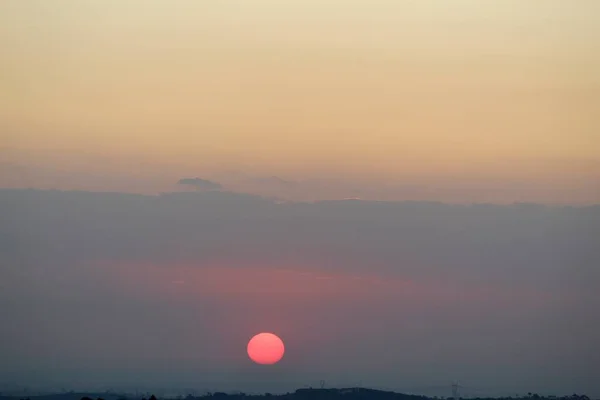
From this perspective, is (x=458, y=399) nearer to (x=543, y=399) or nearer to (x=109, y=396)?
(x=543, y=399)

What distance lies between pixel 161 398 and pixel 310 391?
26.1 meters

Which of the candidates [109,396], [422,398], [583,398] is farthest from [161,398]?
[583,398]

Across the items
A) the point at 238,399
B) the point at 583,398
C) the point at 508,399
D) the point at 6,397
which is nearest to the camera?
the point at 583,398

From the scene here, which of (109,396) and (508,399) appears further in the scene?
(508,399)

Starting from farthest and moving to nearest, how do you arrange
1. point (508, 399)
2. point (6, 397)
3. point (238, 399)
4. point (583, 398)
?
1. point (508, 399)
2. point (238, 399)
3. point (6, 397)
4. point (583, 398)

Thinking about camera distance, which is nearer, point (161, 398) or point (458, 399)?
point (161, 398)

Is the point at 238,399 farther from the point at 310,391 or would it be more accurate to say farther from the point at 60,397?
the point at 60,397

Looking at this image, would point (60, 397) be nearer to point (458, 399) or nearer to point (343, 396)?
point (343, 396)

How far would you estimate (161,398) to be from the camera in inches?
4938

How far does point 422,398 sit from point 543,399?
18138mm

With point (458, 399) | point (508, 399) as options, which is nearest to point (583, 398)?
point (458, 399)

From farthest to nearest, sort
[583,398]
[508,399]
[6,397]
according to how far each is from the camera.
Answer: [508,399] → [6,397] → [583,398]

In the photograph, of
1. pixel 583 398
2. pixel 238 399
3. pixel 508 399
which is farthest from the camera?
pixel 508 399

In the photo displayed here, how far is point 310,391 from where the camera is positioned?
472 ft
